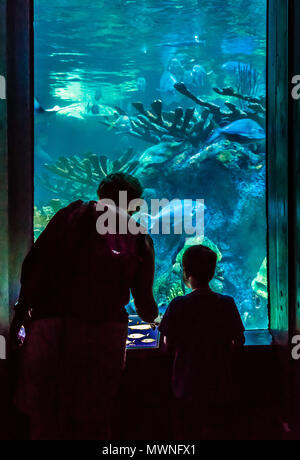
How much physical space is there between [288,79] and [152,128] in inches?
230

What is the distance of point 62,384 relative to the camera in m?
1.77

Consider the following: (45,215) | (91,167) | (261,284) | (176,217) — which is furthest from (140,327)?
(45,215)

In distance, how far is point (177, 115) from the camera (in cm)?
797

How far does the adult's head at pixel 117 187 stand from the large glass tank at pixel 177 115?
4.68ft

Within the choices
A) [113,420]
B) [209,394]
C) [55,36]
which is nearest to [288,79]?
[209,394]

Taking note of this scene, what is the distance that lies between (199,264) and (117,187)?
27.0 inches

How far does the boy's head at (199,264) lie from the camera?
234 cm

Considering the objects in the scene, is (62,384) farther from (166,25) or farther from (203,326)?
(166,25)

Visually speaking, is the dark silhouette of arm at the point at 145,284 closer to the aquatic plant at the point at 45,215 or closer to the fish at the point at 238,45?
the aquatic plant at the point at 45,215

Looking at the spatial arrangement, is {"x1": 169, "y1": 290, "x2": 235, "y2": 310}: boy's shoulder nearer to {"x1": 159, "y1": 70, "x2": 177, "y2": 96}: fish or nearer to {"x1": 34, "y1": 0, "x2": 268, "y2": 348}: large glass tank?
{"x1": 34, "y1": 0, "x2": 268, "y2": 348}: large glass tank

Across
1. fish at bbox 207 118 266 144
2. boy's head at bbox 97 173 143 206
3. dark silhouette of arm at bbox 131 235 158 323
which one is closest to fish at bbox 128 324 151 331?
dark silhouette of arm at bbox 131 235 158 323

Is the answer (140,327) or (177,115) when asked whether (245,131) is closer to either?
(177,115)

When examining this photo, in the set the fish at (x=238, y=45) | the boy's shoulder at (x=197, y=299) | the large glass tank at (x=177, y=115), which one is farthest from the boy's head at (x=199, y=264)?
the fish at (x=238, y=45)

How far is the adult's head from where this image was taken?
2068 mm
